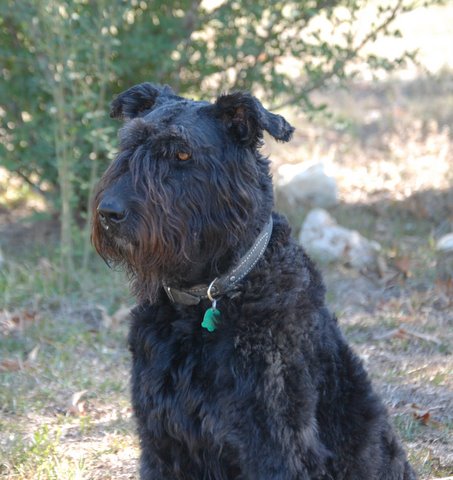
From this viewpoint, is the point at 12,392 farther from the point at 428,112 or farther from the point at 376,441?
the point at 428,112

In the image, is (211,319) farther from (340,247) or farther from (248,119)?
(340,247)

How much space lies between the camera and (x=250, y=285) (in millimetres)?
3275

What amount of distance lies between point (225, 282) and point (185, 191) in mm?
391

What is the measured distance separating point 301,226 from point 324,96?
15.8 feet

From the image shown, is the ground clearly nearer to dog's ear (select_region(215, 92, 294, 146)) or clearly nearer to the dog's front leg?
the dog's front leg

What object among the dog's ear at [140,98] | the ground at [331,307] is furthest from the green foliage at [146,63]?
the dog's ear at [140,98]

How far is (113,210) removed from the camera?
309 cm

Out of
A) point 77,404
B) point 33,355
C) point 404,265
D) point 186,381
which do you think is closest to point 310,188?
point 404,265

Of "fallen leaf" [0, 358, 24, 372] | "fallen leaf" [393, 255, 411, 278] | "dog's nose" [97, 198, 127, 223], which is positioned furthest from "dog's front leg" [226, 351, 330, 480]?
"fallen leaf" [393, 255, 411, 278]

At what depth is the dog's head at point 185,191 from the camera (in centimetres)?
315

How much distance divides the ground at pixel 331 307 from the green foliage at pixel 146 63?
1.78 ft

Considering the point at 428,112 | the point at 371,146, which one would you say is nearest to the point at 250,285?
the point at 371,146

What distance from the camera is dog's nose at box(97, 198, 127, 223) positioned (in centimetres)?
310

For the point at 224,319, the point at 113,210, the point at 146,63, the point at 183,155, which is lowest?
the point at 224,319
